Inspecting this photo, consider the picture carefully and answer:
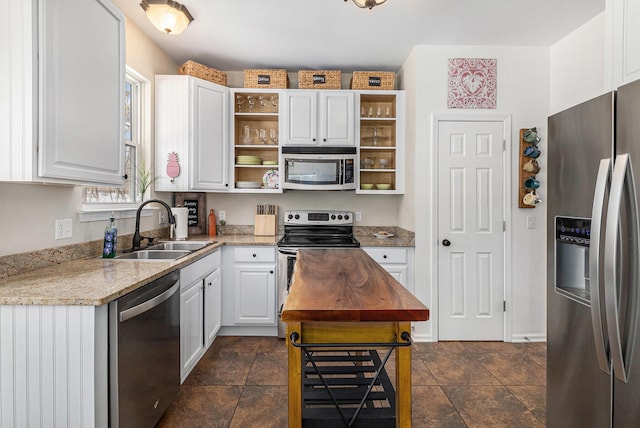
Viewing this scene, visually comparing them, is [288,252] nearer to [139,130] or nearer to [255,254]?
[255,254]

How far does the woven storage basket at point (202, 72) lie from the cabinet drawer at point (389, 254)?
2.28 metres

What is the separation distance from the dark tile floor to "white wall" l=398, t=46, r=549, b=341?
33 cm

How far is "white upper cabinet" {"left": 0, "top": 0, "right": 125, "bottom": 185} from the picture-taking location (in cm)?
139

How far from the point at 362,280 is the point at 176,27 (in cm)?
223

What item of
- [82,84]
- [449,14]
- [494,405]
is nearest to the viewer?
[82,84]

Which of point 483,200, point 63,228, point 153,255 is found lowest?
point 153,255

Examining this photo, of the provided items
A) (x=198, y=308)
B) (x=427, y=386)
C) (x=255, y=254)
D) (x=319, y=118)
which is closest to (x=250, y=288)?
(x=255, y=254)

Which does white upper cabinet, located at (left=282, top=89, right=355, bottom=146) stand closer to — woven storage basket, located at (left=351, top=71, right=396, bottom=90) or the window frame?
woven storage basket, located at (left=351, top=71, right=396, bottom=90)

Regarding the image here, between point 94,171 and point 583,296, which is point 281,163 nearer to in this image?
point 94,171

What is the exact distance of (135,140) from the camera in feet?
9.67

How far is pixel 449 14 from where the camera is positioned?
2.60 m

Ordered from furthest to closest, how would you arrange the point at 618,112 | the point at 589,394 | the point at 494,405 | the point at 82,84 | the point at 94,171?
the point at 494,405, the point at 94,171, the point at 82,84, the point at 589,394, the point at 618,112

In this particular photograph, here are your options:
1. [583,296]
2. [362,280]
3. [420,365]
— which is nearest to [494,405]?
[420,365]

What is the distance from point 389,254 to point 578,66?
2.22 m
